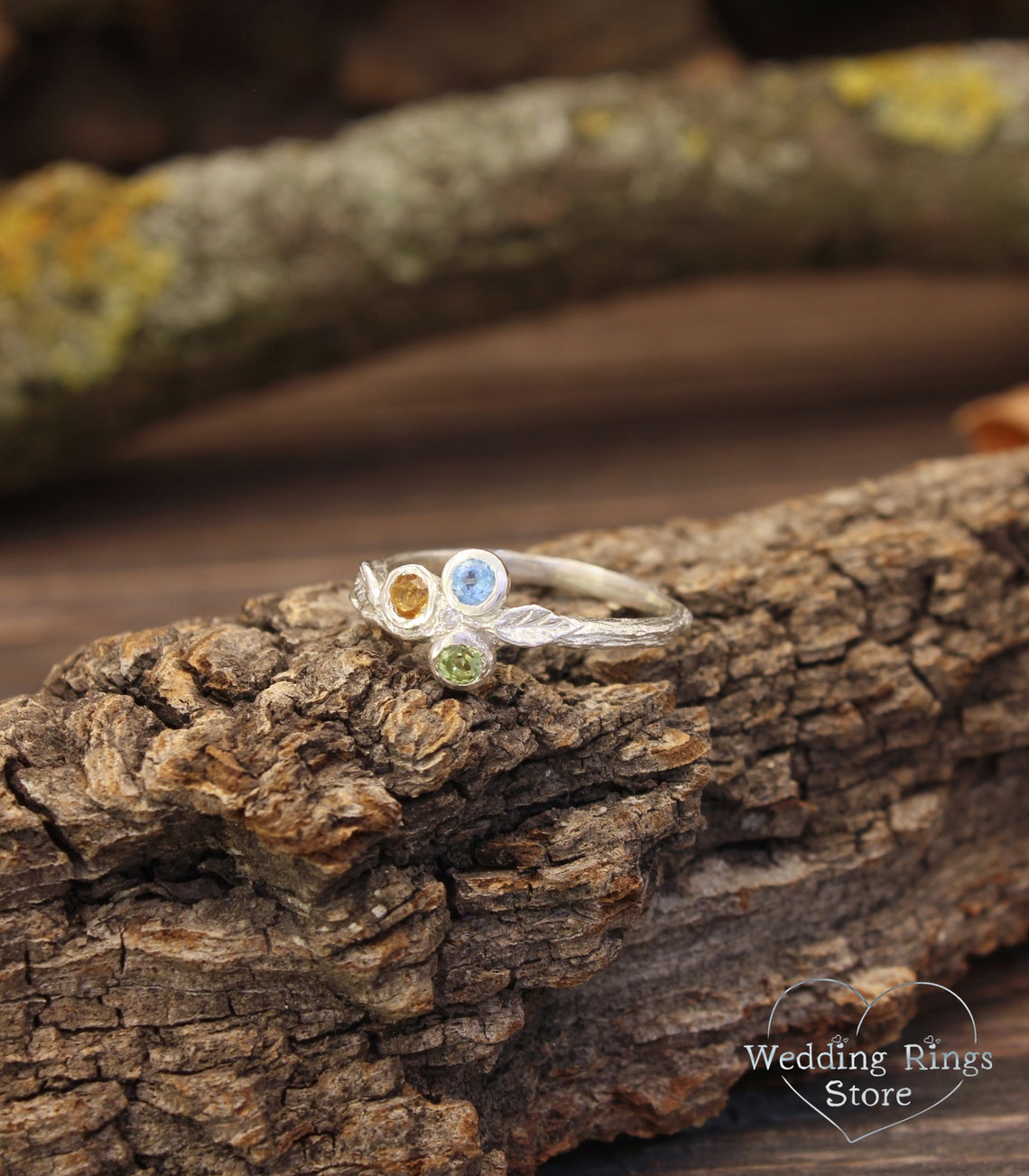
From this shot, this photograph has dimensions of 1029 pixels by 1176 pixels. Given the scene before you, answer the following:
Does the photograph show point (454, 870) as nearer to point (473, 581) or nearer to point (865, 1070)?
point (473, 581)

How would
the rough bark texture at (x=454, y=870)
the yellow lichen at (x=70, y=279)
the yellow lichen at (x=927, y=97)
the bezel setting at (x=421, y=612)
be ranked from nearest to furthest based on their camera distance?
the rough bark texture at (x=454, y=870) → the bezel setting at (x=421, y=612) → the yellow lichen at (x=70, y=279) → the yellow lichen at (x=927, y=97)

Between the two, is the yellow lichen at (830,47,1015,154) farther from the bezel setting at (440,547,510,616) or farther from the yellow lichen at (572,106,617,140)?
the bezel setting at (440,547,510,616)

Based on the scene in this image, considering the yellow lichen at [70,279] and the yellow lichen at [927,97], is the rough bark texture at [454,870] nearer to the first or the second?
the yellow lichen at [70,279]

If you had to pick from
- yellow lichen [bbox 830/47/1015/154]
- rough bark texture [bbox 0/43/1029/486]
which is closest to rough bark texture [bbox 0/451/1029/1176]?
rough bark texture [bbox 0/43/1029/486]

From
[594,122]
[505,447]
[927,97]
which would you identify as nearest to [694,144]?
[594,122]

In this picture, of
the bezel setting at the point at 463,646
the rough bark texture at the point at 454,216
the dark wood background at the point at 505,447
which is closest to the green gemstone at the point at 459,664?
the bezel setting at the point at 463,646

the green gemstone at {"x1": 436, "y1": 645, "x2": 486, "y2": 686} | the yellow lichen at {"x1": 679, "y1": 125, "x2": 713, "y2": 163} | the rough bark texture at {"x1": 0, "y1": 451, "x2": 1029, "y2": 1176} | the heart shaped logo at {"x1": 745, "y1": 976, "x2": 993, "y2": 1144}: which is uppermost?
the yellow lichen at {"x1": 679, "y1": 125, "x2": 713, "y2": 163}

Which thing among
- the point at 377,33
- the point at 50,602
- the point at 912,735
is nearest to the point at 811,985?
the point at 912,735
